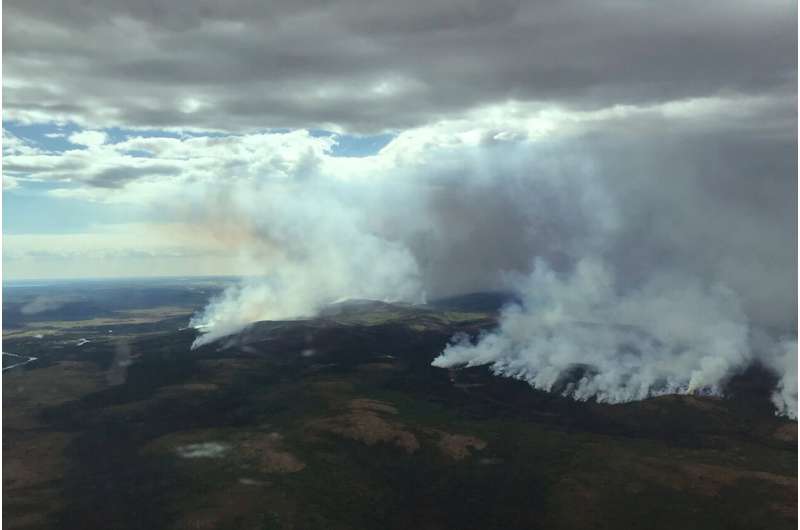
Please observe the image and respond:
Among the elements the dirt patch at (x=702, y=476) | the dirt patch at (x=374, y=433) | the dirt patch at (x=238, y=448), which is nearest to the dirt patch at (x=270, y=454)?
the dirt patch at (x=238, y=448)

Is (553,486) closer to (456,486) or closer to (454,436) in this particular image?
(456,486)

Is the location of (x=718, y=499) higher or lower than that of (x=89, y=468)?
lower

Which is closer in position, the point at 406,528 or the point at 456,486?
the point at 406,528

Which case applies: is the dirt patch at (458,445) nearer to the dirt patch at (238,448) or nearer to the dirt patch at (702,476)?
the dirt patch at (238,448)

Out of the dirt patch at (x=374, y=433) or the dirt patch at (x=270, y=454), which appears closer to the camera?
the dirt patch at (x=270, y=454)

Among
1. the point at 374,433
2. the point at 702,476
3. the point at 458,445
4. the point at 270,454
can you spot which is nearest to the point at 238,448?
the point at 270,454

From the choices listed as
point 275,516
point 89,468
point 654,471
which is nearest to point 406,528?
point 275,516

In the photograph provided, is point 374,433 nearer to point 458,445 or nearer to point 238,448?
point 458,445

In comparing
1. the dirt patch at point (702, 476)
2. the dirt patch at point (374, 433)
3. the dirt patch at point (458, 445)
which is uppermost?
the dirt patch at point (374, 433)

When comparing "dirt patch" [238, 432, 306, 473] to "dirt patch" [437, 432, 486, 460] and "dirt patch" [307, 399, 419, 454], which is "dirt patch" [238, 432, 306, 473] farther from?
"dirt patch" [437, 432, 486, 460]

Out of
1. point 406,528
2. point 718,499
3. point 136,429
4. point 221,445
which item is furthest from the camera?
point 136,429

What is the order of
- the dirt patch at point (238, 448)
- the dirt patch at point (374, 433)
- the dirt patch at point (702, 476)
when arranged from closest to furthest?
the dirt patch at point (702, 476) < the dirt patch at point (238, 448) < the dirt patch at point (374, 433)
